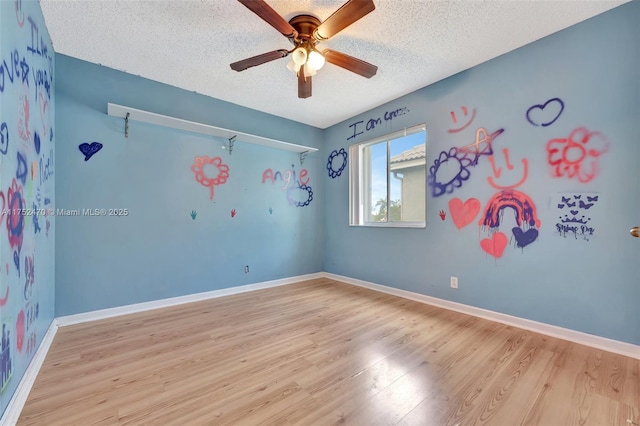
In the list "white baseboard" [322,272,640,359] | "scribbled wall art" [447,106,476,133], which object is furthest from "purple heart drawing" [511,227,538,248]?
"scribbled wall art" [447,106,476,133]

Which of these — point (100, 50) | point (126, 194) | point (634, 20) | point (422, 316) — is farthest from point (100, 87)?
point (634, 20)

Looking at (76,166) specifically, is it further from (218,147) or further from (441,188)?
(441,188)

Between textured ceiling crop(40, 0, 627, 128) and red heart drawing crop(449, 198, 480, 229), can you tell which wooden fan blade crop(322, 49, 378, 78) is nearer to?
textured ceiling crop(40, 0, 627, 128)

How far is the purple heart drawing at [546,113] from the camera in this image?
217 cm

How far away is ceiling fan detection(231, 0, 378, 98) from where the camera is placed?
160 cm

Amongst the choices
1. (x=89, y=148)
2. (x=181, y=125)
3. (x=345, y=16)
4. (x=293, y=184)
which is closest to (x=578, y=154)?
(x=345, y=16)

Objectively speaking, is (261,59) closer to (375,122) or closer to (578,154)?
(375,122)

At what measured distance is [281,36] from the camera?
2.21 meters

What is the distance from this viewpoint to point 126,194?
109 inches

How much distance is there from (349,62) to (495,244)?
2.14 m

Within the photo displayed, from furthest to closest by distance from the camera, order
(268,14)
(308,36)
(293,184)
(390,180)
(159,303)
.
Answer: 1. (293,184)
2. (390,180)
3. (159,303)
4. (308,36)
5. (268,14)

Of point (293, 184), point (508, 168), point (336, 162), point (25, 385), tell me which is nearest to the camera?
point (25, 385)

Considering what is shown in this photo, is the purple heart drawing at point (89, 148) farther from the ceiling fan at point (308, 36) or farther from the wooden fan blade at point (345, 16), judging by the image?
the wooden fan blade at point (345, 16)

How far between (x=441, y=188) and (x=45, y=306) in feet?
12.5
